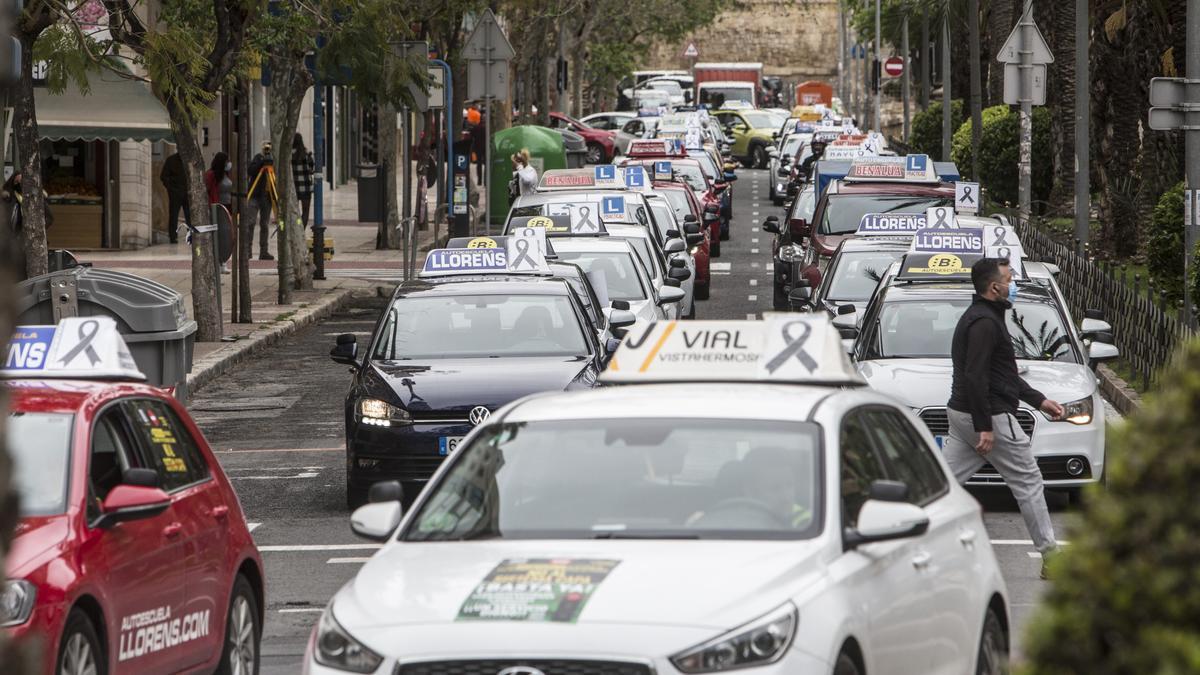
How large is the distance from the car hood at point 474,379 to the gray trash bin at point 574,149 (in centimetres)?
4188

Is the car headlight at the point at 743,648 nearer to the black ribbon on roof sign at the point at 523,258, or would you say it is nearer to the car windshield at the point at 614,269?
the black ribbon on roof sign at the point at 523,258

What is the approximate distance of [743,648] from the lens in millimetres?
6020

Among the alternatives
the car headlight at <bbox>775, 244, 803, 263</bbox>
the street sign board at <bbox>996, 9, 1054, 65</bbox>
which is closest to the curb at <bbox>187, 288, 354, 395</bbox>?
the car headlight at <bbox>775, 244, 803, 263</bbox>

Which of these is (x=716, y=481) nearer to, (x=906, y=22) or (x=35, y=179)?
(x=35, y=179)

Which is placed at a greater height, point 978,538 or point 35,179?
point 35,179

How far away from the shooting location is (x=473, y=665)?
6.02 m

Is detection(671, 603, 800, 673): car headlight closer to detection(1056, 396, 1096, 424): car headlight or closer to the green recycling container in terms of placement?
detection(1056, 396, 1096, 424): car headlight

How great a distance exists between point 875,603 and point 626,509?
872 millimetres

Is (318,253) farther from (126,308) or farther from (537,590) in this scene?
(537,590)

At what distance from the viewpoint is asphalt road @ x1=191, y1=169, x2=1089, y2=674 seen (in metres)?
11.0

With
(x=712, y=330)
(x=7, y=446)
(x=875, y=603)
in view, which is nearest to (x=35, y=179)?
(x=712, y=330)

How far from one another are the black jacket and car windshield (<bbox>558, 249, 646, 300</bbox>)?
28.4ft

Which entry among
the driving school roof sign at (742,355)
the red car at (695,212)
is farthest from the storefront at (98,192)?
the driving school roof sign at (742,355)

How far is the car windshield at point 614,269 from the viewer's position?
2028 cm
